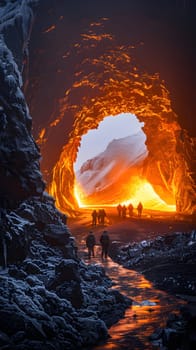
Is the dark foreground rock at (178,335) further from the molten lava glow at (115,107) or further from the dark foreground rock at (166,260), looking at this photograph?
the molten lava glow at (115,107)

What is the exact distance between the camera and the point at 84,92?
34.6 meters

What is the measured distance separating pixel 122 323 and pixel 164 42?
2408cm

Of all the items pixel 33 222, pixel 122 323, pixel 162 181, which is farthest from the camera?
pixel 162 181

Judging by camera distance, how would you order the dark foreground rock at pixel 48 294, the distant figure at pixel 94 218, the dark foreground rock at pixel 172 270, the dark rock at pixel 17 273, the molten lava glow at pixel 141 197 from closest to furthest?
the dark foreground rock at pixel 172 270 < the dark foreground rock at pixel 48 294 < the dark rock at pixel 17 273 < the distant figure at pixel 94 218 < the molten lava glow at pixel 141 197

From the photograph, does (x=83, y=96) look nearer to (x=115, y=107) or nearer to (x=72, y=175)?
(x=115, y=107)

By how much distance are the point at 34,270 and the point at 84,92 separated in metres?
25.9

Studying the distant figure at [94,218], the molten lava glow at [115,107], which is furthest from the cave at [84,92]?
the distant figure at [94,218]

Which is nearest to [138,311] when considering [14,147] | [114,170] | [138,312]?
[138,312]

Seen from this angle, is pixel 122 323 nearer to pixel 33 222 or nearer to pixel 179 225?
pixel 33 222

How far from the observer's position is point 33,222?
1466 cm

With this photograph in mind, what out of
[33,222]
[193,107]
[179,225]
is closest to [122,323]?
[33,222]

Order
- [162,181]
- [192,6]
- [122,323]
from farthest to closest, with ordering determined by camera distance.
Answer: [162,181]
[192,6]
[122,323]

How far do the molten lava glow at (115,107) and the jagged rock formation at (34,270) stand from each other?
54.4ft

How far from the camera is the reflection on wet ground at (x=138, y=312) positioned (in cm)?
792
